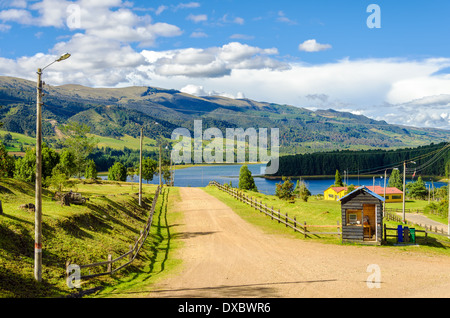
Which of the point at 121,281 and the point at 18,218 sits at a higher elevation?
the point at 18,218

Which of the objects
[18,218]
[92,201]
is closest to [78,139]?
[92,201]

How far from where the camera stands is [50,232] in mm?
20422

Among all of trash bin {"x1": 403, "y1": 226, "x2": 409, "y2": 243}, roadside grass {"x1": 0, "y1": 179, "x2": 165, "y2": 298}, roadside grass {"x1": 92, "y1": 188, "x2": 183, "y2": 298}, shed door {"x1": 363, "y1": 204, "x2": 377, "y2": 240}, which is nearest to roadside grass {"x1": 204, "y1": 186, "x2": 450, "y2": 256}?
trash bin {"x1": 403, "y1": 226, "x2": 409, "y2": 243}

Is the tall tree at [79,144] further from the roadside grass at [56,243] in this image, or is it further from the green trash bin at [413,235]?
the green trash bin at [413,235]

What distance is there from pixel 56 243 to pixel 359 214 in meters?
21.3

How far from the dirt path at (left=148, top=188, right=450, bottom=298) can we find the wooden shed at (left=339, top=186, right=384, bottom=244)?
56.7 inches

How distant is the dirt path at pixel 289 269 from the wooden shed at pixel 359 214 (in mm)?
1440

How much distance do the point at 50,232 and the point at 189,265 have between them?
25.6 ft

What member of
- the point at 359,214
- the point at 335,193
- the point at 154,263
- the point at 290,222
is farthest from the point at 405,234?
the point at 335,193

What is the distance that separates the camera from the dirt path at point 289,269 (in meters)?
15.9

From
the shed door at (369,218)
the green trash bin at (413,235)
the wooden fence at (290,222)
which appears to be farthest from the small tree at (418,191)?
the shed door at (369,218)

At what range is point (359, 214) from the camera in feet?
94.8
